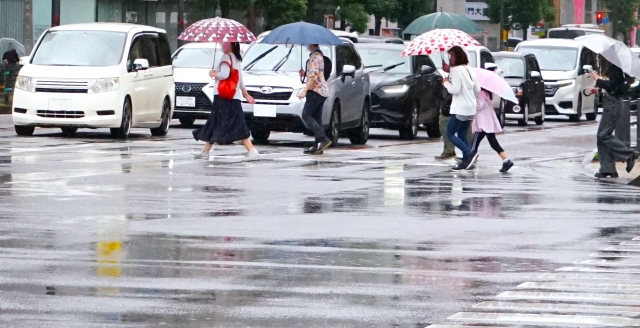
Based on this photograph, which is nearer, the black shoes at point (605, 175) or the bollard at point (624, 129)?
the black shoes at point (605, 175)

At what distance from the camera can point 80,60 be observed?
25734 mm

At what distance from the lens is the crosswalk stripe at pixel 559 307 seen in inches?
348

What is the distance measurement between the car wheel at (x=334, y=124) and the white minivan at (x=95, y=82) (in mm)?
3236

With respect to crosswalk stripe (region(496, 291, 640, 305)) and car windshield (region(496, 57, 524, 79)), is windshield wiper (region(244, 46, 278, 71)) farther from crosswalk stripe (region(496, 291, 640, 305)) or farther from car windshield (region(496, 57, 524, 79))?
crosswalk stripe (region(496, 291, 640, 305))

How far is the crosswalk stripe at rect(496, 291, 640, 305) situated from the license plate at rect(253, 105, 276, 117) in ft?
49.8

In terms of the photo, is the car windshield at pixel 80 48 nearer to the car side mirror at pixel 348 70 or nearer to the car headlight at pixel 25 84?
the car headlight at pixel 25 84

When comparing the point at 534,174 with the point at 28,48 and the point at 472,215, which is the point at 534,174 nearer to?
the point at 472,215

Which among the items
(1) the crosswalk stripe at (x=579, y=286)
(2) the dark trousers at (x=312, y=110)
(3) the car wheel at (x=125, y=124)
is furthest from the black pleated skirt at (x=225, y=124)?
(1) the crosswalk stripe at (x=579, y=286)

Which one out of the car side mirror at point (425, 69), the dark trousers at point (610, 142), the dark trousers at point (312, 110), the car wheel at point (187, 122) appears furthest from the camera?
the car wheel at point (187, 122)

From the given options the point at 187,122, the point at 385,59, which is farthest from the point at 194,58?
the point at 385,59

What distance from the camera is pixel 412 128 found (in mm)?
28953

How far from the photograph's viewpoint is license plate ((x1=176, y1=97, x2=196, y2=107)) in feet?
100

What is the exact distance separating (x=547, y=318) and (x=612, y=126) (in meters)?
11.9

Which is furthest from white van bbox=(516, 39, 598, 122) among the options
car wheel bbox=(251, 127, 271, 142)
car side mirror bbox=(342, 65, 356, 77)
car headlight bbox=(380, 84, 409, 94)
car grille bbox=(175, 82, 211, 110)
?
car side mirror bbox=(342, 65, 356, 77)
